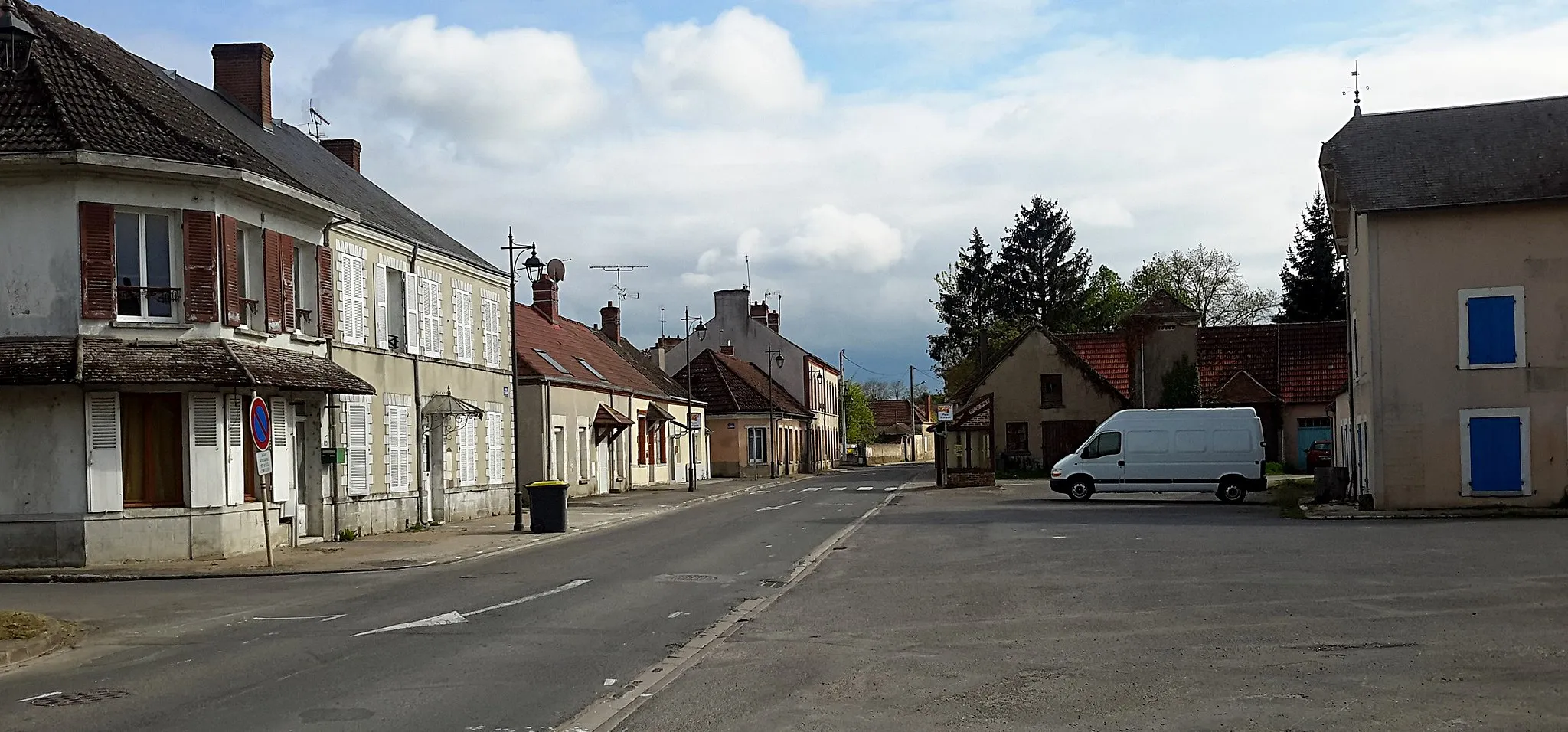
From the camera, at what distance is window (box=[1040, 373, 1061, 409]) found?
54719mm

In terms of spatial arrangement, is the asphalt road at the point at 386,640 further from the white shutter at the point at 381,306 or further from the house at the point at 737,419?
the house at the point at 737,419

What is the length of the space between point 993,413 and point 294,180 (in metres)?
35.8

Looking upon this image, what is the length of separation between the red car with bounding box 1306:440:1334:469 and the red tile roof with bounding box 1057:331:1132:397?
850 cm

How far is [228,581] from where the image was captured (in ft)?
62.3

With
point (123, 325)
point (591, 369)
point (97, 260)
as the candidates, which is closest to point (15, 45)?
point (97, 260)

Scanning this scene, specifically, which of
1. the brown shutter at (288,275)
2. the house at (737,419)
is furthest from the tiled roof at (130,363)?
the house at (737,419)

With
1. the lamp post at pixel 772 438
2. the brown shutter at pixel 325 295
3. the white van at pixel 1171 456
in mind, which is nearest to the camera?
the brown shutter at pixel 325 295

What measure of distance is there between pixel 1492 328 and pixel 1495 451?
7.99 feet

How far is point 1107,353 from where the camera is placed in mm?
57344

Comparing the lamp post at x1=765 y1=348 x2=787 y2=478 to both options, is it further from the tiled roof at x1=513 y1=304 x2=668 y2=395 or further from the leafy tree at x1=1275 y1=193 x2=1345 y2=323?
the leafy tree at x1=1275 y1=193 x2=1345 y2=323

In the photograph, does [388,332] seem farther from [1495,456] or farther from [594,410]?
[1495,456]

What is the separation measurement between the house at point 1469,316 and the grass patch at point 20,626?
78.5ft

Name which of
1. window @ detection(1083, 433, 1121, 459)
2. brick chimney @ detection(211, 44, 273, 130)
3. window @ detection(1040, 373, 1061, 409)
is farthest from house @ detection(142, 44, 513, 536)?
window @ detection(1040, 373, 1061, 409)

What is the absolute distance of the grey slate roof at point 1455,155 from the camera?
1081 inches
